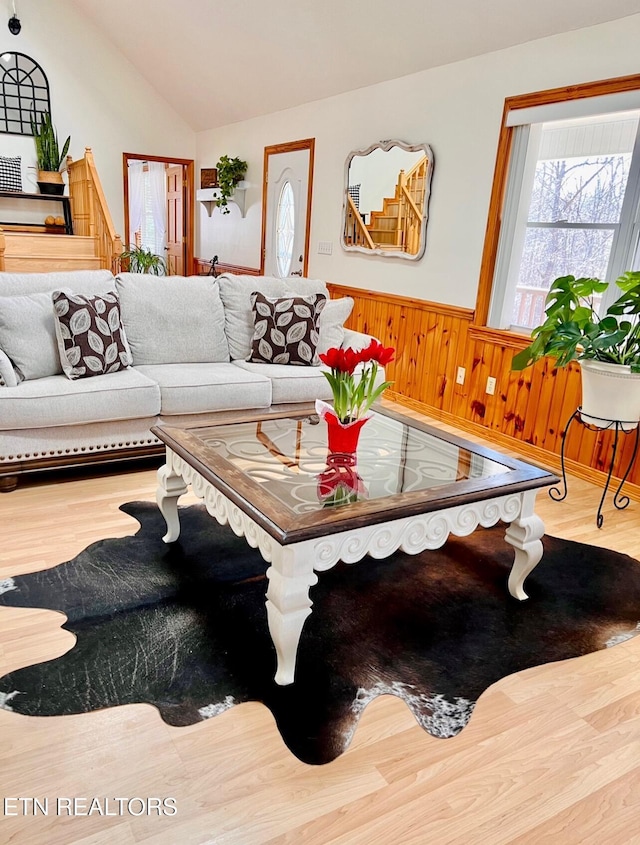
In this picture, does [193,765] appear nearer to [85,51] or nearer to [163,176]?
[85,51]

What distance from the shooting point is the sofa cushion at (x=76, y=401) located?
287cm

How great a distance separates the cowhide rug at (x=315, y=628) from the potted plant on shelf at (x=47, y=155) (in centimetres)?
528

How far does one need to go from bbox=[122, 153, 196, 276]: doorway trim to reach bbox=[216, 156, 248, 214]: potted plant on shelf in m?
0.86

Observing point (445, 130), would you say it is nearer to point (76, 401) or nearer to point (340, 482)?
point (76, 401)

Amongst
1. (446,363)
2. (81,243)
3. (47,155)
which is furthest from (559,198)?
(47,155)

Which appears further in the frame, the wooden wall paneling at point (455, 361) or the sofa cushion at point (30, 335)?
the wooden wall paneling at point (455, 361)

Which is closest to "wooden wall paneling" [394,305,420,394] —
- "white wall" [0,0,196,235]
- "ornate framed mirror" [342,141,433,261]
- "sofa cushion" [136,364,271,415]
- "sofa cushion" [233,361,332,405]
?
"ornate framed mirror" [342,141,433,261]

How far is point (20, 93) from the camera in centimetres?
659

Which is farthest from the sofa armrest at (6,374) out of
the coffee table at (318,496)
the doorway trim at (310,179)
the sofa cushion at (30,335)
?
the doorway trim at (310,179)

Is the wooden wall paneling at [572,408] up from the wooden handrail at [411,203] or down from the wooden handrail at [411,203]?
down

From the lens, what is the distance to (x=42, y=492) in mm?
3031

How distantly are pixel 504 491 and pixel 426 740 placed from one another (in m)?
0.79

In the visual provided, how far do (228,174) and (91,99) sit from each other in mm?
1720

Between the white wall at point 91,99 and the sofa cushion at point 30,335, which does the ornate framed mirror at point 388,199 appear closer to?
the sofa cushion at point 30,335
